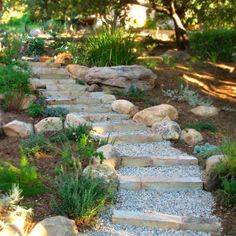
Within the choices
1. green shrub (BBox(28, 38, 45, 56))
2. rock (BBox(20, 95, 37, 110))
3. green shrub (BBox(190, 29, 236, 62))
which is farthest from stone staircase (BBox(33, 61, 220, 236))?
green shrub (BBox(190, 29, 236, 62))

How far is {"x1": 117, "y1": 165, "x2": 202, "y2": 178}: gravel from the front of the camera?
17.2 feet

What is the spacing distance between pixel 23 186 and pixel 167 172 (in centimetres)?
183

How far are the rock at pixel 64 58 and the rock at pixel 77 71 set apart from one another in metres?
0.62

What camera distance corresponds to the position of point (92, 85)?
8.52 m

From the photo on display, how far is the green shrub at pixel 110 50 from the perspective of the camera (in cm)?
936

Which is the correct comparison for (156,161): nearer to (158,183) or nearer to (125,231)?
(158,183)

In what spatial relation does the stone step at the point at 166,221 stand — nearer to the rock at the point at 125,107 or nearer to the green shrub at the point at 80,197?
the green shrub at the point at 80,197

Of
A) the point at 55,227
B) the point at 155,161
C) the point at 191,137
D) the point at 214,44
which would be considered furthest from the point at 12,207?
the point at 214,44

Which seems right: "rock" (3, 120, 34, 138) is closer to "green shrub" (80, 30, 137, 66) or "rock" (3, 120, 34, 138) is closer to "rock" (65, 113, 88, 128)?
"rock" (65, 113, 88, 128)

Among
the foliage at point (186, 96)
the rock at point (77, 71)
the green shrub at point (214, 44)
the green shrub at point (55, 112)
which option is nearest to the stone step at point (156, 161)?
the green shrub at point (55, 112)

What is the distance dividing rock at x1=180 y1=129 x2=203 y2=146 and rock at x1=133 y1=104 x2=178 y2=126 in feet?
1.79

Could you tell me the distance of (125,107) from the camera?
7344mm

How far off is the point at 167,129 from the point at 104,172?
2.01 meters

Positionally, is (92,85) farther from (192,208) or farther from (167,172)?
(192,208)
